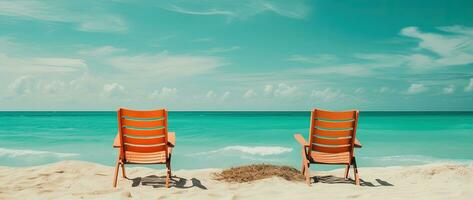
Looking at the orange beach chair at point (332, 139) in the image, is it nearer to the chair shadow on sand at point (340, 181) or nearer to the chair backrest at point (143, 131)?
the chair shadow on sand at point (340, 181)

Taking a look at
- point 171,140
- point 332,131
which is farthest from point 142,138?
point 332,131

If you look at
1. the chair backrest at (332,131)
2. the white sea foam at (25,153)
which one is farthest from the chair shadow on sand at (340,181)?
the white sea foam at (25,153)

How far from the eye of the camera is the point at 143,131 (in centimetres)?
501

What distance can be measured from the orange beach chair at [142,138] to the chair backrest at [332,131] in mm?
2051

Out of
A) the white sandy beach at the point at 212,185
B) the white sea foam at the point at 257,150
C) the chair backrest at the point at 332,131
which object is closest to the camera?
the white sandy beach at the point at 212,185

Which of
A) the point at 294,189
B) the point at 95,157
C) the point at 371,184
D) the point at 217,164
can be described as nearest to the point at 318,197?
the point at 294,189

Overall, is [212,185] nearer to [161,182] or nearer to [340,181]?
[161,182]

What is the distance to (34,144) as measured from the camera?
1461 centimetres

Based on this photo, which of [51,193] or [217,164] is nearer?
[51,193]

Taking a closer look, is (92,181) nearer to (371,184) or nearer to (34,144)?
(371,184)

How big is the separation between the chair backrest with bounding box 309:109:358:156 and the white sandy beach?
54cm

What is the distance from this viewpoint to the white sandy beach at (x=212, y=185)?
4.13m

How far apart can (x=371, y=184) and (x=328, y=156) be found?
0.81 metres

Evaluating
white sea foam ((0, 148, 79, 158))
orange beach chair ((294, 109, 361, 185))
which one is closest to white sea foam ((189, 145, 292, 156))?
white sea foam ((0, 148, 79, 158))
